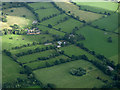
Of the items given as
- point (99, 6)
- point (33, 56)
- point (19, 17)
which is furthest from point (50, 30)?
point (99, 6)

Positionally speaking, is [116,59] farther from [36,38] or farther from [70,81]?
[36,38]

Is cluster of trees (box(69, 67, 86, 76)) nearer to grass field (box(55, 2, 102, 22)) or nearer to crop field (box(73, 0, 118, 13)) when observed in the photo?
grass field (box(55, 2, 102, 22))

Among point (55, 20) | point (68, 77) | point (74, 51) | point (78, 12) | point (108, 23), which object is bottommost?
point (68, 77)

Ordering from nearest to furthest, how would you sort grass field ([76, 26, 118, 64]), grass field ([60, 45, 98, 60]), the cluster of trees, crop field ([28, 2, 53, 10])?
the cluster of trees < grass field ([60, 45, 98, 60]) < grass field ([76, 26, 118, 64]) < crop field ([28, 2, 53, 10])

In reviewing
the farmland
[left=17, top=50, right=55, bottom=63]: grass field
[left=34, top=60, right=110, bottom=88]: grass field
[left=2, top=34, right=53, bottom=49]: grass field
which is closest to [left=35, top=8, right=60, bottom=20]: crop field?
the farmland

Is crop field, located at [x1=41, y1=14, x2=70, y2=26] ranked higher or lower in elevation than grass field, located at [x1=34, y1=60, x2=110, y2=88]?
higher

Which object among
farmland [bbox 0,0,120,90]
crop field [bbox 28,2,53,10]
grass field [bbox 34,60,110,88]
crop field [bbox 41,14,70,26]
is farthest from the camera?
crop field [bbox 28,2,53,10]

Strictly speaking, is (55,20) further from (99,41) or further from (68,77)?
(68,77)

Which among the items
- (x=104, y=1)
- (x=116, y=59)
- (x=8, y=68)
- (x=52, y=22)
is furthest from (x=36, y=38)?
(x=104, y=1)
